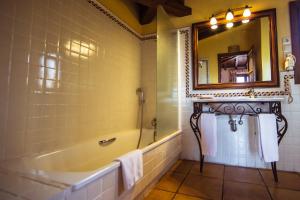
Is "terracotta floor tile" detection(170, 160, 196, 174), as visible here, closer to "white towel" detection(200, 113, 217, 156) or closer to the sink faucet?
"white towel" detection(200, 113, 217, 156)

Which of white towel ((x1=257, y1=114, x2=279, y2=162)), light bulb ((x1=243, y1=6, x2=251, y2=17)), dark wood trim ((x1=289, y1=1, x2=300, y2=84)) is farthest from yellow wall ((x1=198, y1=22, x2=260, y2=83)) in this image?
white towel ((x1=257, y1=114, x2=279, y2=162))

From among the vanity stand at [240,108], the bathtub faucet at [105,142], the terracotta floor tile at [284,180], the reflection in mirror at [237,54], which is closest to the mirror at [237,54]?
the reflection in mirror at [237,54]

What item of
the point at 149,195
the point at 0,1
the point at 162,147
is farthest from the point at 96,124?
the point at 0,1

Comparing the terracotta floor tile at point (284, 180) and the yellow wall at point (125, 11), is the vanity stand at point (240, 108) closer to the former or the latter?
the terracotta floor tile at point (284, 180)

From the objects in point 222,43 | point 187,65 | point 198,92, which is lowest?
point 198,92

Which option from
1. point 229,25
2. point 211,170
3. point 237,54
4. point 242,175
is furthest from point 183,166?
point 229,25

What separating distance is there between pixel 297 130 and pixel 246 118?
534mm

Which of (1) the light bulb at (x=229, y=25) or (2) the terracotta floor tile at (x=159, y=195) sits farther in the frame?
(1) the light bulb at (x=229, y=25)

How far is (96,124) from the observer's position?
2.00 m

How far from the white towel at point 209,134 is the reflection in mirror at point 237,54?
1.87 feet

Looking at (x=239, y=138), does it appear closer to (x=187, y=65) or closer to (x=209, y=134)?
(x=209, y=134)

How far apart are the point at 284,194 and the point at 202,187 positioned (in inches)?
27.5

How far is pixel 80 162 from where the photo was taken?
5.39ft

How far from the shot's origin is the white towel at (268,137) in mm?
1861
